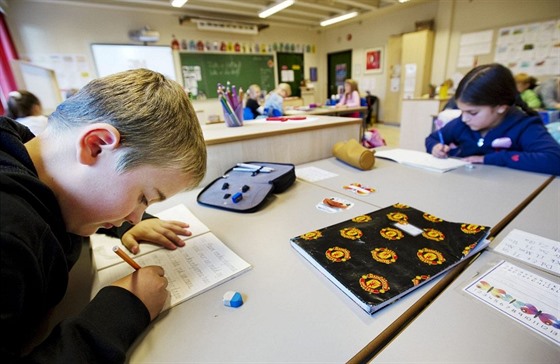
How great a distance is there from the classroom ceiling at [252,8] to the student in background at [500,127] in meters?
4.36

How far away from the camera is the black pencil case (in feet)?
2.97

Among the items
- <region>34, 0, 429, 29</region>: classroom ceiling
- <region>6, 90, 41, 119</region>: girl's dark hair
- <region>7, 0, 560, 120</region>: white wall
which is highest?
<region>34, 0, 429, 29</region>: classroom ceiling

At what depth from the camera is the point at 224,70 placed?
5777 mm

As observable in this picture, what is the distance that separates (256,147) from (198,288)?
812mm

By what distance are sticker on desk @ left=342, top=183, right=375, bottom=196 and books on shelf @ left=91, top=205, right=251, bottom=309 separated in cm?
54

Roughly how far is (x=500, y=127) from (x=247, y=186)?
4.01ft

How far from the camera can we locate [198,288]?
1.74 ft

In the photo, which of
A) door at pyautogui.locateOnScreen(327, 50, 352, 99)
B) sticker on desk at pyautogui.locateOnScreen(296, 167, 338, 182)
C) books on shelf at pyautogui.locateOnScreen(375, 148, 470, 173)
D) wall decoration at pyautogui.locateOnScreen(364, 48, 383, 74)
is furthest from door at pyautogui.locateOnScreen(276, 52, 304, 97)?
sticker on desk at pyautogui.locateOnScreen(296, 167, 338, 182)

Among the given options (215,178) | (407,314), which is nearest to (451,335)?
(407,314)

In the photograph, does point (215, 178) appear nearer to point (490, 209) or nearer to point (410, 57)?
point (490, 209)

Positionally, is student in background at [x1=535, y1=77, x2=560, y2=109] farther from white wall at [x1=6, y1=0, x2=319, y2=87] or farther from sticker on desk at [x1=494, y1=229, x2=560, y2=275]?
white wall at [x1=6, y1=0, x2=319, y2=87]

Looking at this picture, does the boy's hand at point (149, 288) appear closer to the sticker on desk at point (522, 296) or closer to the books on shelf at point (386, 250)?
the books on shelf at point (386, 250)

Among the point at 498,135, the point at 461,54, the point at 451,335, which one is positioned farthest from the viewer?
→ the point at 461,54

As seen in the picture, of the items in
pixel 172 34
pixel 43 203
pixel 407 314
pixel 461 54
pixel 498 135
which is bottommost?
pixel 407 314
